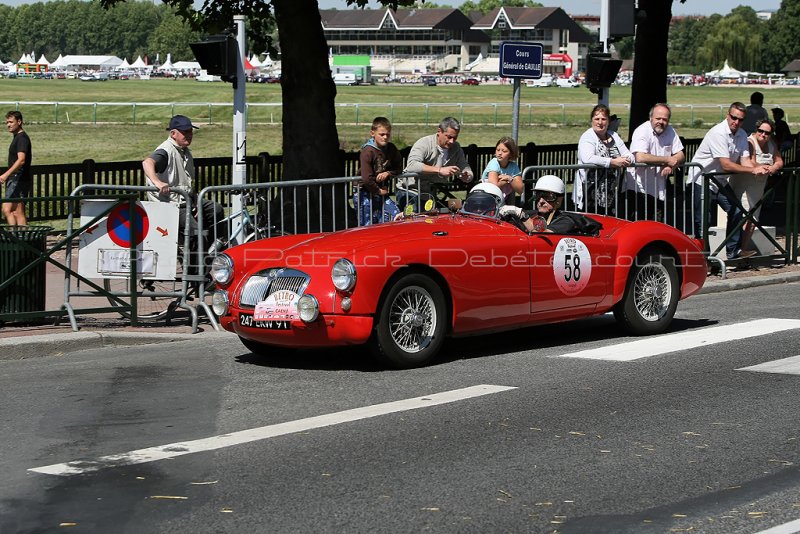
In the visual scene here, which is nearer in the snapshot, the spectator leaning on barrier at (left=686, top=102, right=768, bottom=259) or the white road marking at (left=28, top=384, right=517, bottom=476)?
the white road marking at (left=28, top=384, right=517, bottom=476)

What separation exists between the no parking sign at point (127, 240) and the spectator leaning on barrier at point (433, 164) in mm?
3303

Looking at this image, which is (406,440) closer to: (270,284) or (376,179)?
(270,284)

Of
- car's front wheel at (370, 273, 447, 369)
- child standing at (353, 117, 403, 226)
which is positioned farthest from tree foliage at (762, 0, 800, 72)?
car's front wheel at (370, 273, 447, 369)

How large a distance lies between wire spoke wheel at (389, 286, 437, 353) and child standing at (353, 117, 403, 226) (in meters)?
4.18

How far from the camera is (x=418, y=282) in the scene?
980cm

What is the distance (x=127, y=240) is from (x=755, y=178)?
8.01 meters

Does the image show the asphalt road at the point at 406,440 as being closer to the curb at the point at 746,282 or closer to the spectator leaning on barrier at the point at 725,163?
the curb at the point at 746,282

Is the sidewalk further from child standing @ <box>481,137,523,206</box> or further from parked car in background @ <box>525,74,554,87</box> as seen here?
parked car in background @ <box>525,74,554,87</box>

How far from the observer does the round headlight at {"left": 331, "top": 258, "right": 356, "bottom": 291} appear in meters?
9.44

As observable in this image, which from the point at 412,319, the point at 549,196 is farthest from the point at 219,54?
the point at 412,319

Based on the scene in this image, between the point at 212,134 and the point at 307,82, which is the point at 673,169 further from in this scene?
the point at 212,134

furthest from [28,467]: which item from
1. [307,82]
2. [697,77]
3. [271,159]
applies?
[697,77]

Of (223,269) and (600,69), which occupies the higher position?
(600,69)

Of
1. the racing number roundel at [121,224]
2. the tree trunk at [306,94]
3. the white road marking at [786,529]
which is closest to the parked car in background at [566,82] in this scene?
the tree trunk at [306,94]
